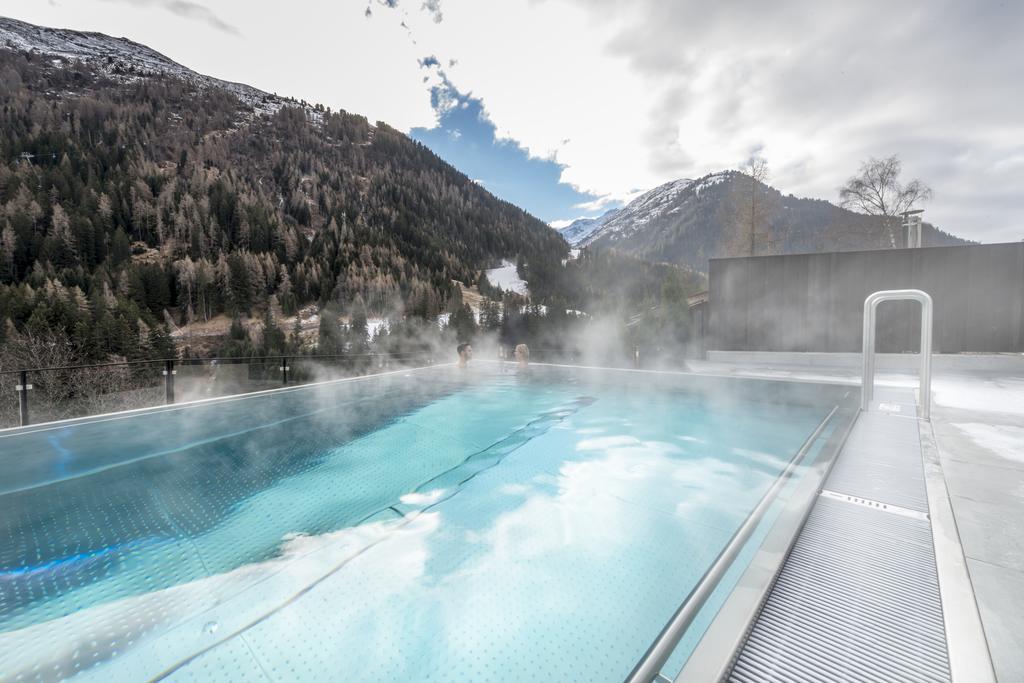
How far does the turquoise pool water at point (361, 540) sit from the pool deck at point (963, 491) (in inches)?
22.1

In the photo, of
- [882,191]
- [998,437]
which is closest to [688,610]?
[998,437]

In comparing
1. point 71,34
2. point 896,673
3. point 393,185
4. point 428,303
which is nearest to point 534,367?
point 896,673

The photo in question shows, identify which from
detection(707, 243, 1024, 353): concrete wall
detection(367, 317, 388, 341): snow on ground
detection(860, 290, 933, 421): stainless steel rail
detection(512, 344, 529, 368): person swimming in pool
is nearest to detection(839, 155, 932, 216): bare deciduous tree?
detection(707, 243, 1024, 353): concrete wall

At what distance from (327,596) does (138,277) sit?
45.2 meters

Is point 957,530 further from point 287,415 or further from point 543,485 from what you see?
point 287,415

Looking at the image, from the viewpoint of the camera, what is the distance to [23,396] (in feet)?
13.4

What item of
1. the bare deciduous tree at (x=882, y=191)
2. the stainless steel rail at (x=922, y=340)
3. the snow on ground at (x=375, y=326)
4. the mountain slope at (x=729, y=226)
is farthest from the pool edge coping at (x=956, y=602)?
the snow on ground at (x=375, y=326)

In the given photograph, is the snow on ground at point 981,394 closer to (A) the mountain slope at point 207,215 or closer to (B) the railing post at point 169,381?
(B) the railing post at point 169,381

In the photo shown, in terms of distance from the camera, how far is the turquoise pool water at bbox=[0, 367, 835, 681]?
5.03ft

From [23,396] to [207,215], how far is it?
48223 mm

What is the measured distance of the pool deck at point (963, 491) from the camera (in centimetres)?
104

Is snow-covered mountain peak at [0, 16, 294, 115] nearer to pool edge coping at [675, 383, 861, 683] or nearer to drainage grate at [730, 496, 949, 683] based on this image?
pool edge coping at [675, 383, 861, 683]

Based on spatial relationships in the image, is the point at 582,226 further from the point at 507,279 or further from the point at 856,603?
the point at 856,603

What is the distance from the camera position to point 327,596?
71.9 inches
